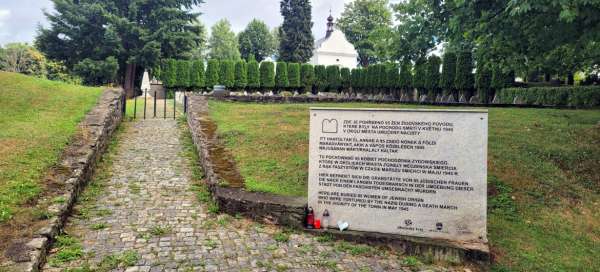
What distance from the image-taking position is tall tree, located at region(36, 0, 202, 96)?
28.4 m

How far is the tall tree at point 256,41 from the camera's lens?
62.8 meters

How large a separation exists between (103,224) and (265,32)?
60.0 m

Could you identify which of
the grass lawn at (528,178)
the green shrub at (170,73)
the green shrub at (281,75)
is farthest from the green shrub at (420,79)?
the green shrub at (170,73)

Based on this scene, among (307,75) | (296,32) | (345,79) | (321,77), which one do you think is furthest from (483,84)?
(296,32)

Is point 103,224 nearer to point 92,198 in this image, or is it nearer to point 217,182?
point 92,198

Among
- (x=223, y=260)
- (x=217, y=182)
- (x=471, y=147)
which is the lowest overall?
(x=223, y=260)

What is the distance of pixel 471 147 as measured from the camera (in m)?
4.81

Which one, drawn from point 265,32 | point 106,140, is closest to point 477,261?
point 106,140

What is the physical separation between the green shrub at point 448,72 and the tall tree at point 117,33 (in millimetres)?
17481

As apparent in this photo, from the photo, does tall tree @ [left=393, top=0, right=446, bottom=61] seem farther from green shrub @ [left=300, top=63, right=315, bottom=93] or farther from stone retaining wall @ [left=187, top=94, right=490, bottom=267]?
green shrub @ [left=300, top=63, right=315, bottom=93]

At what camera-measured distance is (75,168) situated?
6.86 m

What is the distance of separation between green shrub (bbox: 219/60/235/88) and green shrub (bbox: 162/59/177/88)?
3.50m

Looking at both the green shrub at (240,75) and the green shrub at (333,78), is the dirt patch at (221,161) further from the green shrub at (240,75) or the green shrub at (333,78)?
the green shrub at (333,78)

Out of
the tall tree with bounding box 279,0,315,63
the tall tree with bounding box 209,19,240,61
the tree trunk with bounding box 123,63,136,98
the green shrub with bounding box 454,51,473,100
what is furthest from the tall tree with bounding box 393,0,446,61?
the tall tree with bounding box 209,19,240,61
